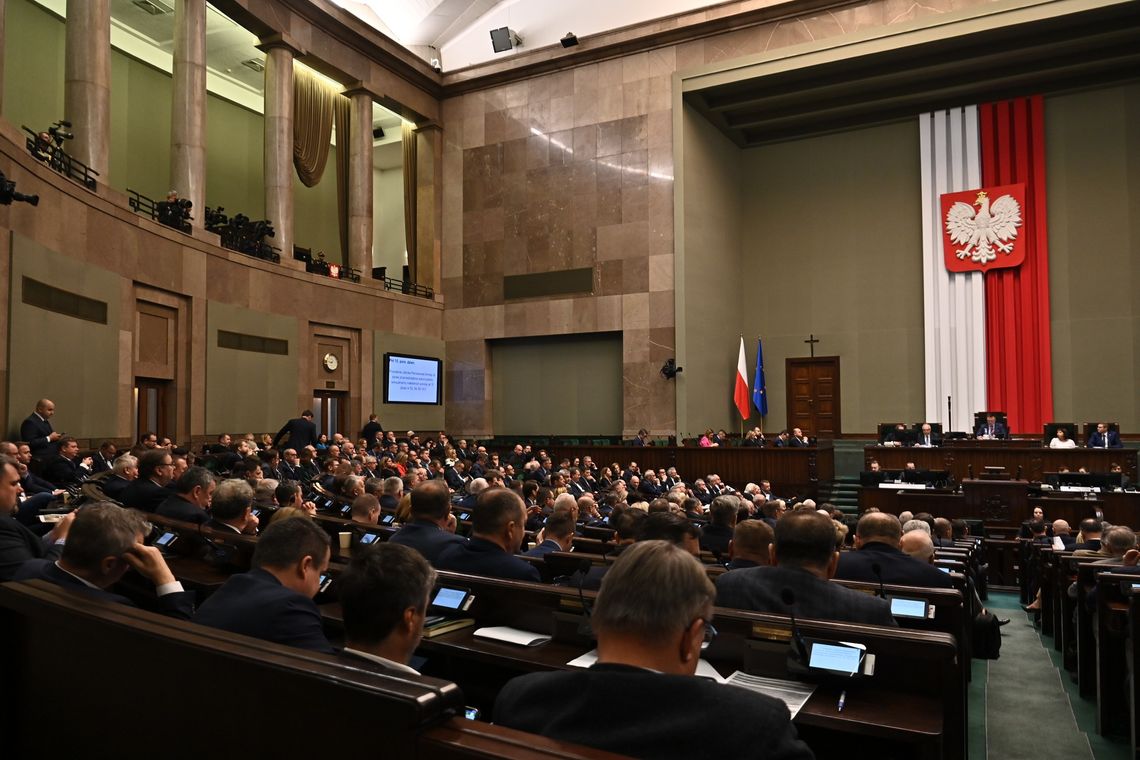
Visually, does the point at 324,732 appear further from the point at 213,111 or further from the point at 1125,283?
the point at 213,111

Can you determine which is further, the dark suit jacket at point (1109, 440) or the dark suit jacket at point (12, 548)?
the dark suit jacket at point (1109, 440)

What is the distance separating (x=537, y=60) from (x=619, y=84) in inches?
80.3

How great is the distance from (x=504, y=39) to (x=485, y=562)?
695 inches

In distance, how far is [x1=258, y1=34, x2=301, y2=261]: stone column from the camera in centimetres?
1527

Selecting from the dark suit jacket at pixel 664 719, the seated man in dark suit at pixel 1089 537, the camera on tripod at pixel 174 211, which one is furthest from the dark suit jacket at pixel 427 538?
the camera on tripod at pixel 174 211

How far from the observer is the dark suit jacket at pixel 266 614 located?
2.19m

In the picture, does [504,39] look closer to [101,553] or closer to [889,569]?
[889,569]

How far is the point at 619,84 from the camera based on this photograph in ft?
58.6

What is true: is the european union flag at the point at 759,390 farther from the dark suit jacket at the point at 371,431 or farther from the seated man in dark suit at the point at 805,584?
the seated man in dark suit at the point at 805,584

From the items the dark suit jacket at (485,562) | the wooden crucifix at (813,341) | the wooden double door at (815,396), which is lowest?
the dark suit jacket at (485,562)

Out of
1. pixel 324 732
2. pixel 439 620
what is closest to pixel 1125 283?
pixel 439 620

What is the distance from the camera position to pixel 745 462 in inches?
583

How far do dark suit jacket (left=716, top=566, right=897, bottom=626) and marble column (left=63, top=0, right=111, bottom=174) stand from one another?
1106cm

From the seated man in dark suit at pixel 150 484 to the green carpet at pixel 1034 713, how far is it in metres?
4.72
